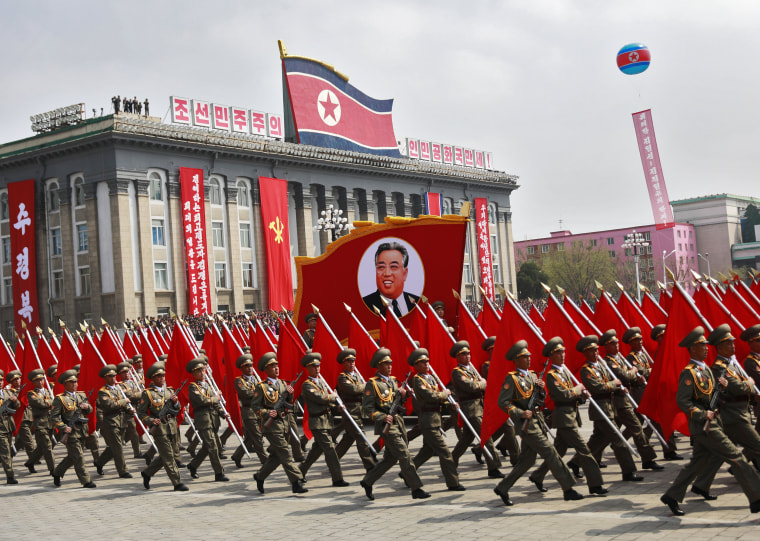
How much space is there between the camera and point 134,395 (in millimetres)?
14781

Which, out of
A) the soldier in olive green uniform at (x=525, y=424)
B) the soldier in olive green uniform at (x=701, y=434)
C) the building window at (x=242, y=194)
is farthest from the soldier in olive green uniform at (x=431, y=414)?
the building window at (x=242, y=194)

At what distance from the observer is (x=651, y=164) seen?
48.8m

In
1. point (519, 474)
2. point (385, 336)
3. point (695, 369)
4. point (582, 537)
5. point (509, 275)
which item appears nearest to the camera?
point (582, 537)

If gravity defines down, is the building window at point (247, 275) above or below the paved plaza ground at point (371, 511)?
above

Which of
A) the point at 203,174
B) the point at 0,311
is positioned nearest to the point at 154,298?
the point at 203,174

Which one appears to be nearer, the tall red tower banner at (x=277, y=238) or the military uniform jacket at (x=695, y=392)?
the military uniform jacket at (x=695, y=392)

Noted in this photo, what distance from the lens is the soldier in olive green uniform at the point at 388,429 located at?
1049 centimetres

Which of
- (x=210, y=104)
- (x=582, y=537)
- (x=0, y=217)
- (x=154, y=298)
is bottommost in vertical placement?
(x=582, y=537)

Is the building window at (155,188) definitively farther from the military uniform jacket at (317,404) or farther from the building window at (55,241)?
the military uniform jacket at (317,404)

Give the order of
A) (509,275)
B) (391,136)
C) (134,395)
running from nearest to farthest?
1. (134,395)
2. (391,136)
3. (509,275)

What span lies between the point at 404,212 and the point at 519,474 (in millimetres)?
52170

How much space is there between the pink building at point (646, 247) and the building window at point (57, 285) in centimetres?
5787

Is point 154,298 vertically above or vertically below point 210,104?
below

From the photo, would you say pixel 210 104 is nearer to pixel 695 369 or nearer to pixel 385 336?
pixel 385 336
